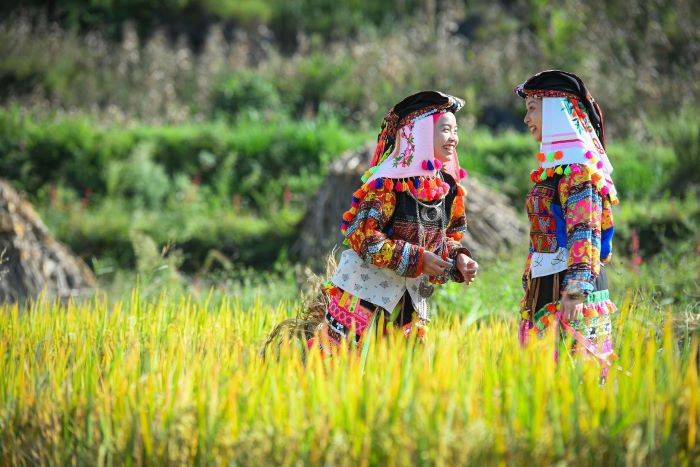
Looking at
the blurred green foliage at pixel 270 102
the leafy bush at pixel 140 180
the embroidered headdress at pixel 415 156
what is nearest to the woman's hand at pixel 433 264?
the embroidered headdress at pixel 415 156

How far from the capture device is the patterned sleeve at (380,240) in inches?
114

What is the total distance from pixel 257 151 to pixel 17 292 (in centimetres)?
363

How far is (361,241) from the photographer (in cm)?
297

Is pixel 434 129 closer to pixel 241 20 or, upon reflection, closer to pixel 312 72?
pixel 312 72

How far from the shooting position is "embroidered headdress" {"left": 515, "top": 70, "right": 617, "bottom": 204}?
2863 millimetres

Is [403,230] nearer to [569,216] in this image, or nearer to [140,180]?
[569,216]

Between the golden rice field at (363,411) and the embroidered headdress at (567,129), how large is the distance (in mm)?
646

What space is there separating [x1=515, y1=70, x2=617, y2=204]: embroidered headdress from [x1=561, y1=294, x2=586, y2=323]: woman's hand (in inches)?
15.4

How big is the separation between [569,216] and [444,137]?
1.74 ft

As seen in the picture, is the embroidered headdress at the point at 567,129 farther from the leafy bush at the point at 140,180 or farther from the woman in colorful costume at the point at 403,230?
the leafy bush at the point at 140,180

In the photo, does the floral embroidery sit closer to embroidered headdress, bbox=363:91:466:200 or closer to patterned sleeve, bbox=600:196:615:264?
embroidered headdress, bbox=363:91:466:200

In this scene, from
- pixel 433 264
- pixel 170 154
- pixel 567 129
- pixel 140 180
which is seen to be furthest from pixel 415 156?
pixel 170 154

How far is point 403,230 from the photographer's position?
3023 mm

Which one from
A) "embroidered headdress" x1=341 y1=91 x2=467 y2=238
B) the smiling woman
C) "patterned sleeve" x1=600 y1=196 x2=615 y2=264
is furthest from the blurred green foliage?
"patterned sleeve" x1=600 y1=196 x2=615 y2=264
